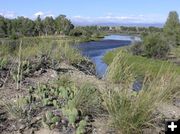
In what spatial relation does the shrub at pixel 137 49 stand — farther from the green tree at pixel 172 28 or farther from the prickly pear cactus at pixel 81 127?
the prickly pear cactus at pixel 81 127

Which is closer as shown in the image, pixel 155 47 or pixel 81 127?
pixel 81 127

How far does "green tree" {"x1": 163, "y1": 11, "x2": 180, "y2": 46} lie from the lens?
83.2 meters

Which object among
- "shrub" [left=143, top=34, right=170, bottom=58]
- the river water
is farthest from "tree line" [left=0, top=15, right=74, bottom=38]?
"shrub" [left=143, top=34, right=170, bottom=58]

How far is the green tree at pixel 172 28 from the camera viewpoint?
273 feet

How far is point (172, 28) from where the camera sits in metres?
85.8

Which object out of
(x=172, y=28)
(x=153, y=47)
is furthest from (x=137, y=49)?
(x=172, y=28)

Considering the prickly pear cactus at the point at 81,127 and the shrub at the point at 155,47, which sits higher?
the prickly pear cactus at the point at 81,127

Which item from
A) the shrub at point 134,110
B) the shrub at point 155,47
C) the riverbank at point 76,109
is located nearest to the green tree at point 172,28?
the shrub at point 155,47

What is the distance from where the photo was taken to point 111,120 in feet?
20.8

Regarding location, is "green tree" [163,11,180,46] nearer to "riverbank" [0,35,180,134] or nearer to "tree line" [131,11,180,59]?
"tree line" [131,11,180,59]

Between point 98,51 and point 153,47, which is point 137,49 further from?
point 98,51

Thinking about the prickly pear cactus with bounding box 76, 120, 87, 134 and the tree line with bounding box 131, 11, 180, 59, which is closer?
the prickly pear cactus with bounding box 76, 120, 87, 134

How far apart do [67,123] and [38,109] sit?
0.74 metres

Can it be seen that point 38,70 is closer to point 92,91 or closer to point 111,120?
point 92,91
